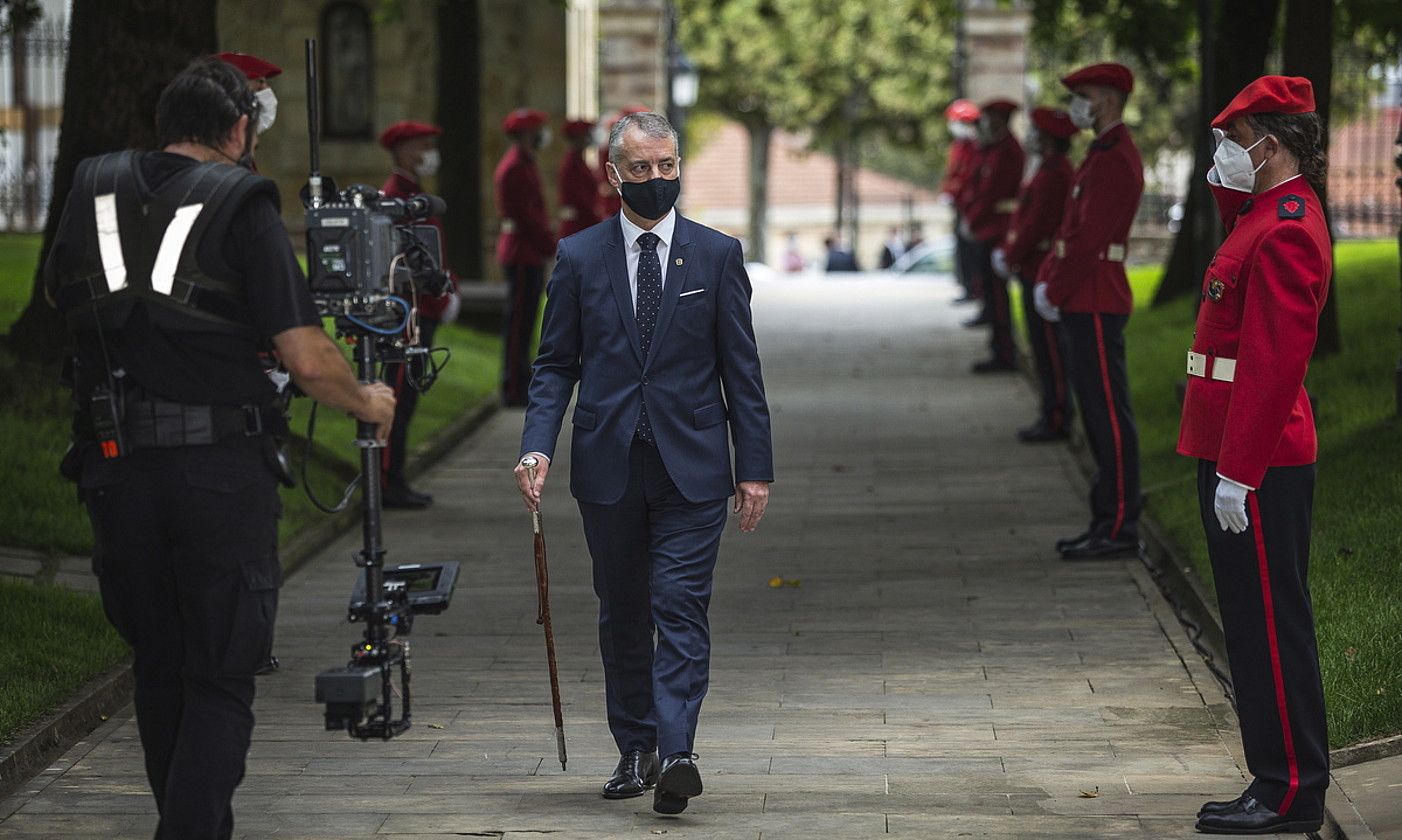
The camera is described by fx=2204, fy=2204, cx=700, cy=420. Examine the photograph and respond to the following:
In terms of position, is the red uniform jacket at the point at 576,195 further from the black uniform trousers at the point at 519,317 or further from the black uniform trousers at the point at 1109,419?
the black uniform trousers at the point at 1109,419

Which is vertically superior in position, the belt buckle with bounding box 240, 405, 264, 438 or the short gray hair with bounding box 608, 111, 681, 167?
the short gray hair with bounding box 608, 111, 681, 167

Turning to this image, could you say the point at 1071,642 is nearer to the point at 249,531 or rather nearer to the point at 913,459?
the point at 249,531

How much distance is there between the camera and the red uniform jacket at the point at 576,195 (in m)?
17.2

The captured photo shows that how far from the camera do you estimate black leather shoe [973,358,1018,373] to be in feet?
64.2

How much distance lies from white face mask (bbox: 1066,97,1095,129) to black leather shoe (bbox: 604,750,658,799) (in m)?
5.54

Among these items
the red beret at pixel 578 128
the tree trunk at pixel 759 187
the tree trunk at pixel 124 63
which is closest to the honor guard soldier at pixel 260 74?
the tree trunk at pixel 124 63

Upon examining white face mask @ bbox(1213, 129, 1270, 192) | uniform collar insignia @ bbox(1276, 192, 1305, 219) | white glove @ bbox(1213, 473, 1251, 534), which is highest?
white face mask @ bbox(1213, 129, 1270, 192)

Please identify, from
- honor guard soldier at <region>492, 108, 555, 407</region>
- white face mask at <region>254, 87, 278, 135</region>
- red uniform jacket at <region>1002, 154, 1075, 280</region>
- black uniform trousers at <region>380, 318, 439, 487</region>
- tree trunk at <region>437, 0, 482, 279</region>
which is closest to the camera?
white face mask at <region>254, 87, 278, 135</region>

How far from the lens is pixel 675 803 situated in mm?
6312

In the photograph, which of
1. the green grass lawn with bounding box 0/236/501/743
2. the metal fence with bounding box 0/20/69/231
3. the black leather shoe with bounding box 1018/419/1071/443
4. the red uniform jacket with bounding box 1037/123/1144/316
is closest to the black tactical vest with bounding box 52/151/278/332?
the green grass lawn with bounding box 0/236/501/743

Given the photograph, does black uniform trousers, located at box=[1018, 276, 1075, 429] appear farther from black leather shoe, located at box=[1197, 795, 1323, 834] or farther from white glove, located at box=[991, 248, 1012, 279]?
black leather shoe, located at box=[1197, 795, 1323, 834]

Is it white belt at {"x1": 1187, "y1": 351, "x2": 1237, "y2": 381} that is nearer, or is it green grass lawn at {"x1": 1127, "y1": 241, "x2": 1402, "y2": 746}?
white belt at {"x1": 1187, "y1": 351, "x2": 1237, "y2": 381}

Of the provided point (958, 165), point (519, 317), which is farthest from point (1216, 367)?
point (958, 165)

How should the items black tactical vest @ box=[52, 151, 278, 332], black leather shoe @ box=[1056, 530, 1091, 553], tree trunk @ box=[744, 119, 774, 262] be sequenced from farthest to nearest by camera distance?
tree trunk @ box=[744, 119, 774, 262] < black leather shoe @ box=[1056, 530, 1091, 553] < black tactical vest @ box=[52, 151, 278, 332]
